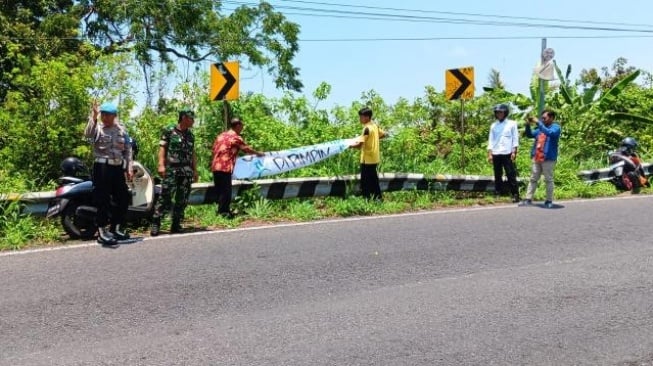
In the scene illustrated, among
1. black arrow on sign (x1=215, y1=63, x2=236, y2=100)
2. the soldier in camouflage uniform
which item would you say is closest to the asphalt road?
the soldier in camouflage uniform

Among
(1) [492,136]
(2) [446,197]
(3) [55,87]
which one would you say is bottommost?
(2) [446,197]

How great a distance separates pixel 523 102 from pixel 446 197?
886cm

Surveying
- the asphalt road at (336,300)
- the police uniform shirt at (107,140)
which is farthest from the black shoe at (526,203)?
the police uniform shirt at (107,140)

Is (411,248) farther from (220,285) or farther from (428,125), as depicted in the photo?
(428,125)

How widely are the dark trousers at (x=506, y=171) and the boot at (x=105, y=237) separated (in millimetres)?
7063

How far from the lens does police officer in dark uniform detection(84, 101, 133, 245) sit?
7.22 m

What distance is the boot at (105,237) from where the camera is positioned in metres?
7.20

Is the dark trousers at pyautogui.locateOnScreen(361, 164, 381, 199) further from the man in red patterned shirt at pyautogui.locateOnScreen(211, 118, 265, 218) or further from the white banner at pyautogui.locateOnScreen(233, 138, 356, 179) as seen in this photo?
the man in red patterned shirt at pyautogui.locateOnScreen(211, 118, 265, 218)

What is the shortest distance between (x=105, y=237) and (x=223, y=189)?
216cm

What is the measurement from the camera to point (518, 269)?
20.9ft

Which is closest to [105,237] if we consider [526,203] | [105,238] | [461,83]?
[105,238]

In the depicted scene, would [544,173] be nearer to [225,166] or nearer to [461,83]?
[461,83]

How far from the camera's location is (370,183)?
1047 centimetres

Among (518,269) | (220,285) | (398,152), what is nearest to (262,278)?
(220,285)
